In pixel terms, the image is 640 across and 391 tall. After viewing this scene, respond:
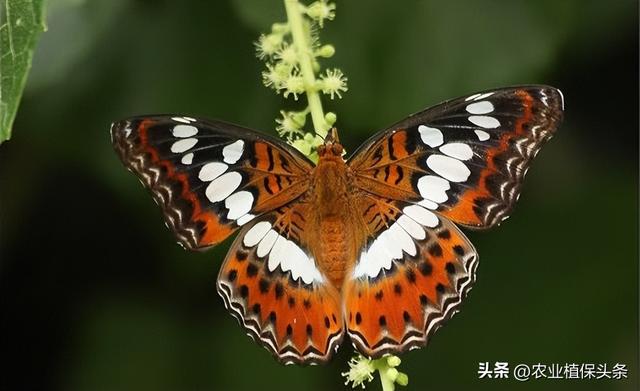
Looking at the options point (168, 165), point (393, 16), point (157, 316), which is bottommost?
point (157, 316)

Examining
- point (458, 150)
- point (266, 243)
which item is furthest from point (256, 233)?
point (458, 150)

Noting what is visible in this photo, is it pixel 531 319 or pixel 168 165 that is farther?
pixel 531 319

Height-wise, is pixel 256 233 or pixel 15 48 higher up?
pixel 15 48

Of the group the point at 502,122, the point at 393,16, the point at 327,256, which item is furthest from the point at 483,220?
the point at 393,16

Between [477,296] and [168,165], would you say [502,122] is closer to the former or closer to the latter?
[168,165]

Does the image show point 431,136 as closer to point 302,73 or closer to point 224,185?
point 302,73
